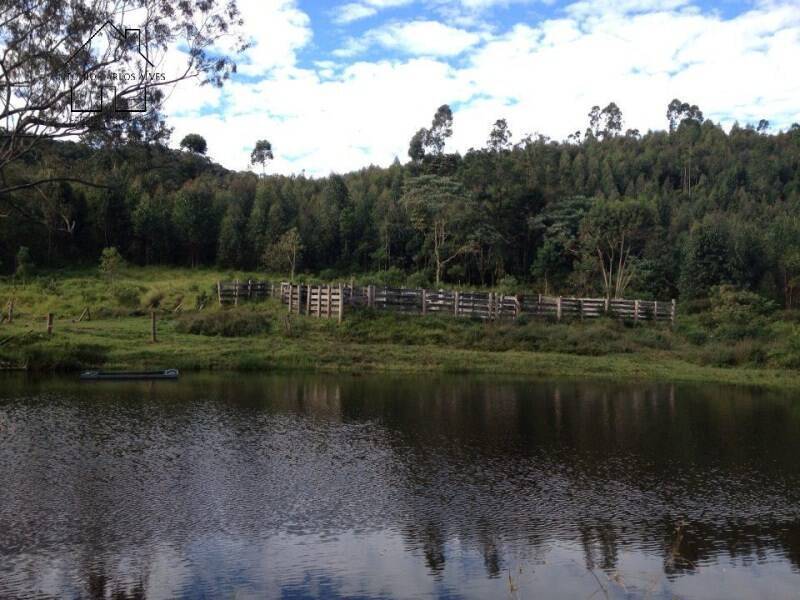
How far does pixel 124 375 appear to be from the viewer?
28672 mm

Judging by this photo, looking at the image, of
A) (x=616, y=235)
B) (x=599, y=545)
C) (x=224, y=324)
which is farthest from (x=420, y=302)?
(x=599, y=545)

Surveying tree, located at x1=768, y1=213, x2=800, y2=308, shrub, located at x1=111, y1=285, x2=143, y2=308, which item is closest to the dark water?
shrub, located at x1=111, y1=285, x2=143, y2=308

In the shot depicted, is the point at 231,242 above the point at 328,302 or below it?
above

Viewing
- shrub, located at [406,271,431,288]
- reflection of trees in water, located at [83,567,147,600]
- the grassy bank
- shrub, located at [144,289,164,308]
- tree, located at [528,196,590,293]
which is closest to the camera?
reflection of trees in water, located at [83,567,147,600]

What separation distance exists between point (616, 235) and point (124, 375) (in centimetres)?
4535

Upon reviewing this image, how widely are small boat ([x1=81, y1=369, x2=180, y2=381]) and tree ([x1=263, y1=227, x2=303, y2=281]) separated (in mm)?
31158

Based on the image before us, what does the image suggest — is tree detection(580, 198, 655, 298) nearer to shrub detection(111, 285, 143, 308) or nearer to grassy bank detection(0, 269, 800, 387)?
grassy bank detection(0, 269, 800, 387)

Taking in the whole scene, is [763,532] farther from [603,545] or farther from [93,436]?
[93,436]

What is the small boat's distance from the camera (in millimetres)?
28328

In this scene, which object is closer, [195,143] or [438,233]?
[438,233]

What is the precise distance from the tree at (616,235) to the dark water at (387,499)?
3831 centimetres

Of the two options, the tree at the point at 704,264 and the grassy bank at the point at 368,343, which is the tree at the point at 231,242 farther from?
the tree at the point at 704,264

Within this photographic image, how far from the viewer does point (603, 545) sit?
1200 cm

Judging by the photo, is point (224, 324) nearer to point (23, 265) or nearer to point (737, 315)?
point (23, 265)
